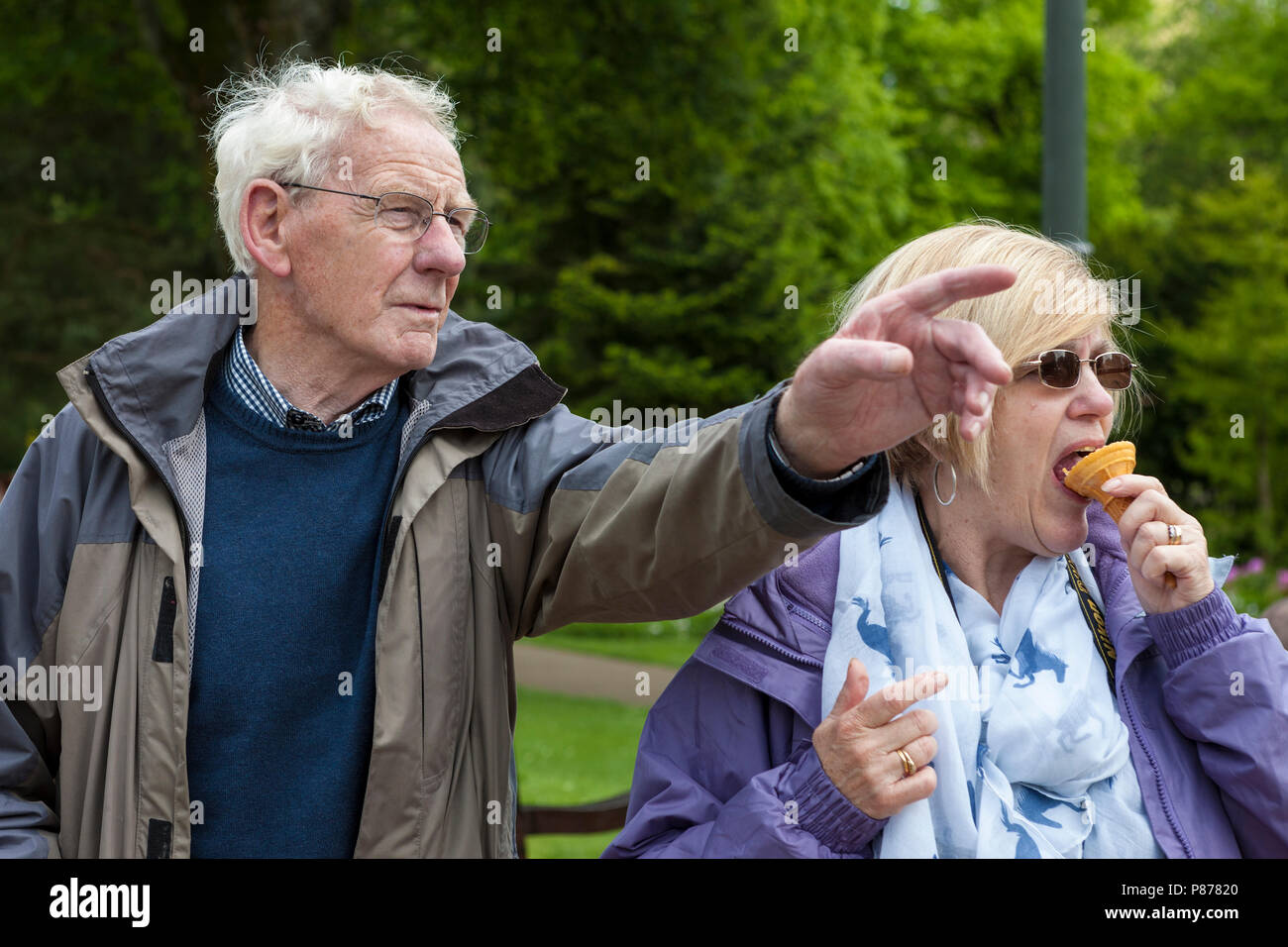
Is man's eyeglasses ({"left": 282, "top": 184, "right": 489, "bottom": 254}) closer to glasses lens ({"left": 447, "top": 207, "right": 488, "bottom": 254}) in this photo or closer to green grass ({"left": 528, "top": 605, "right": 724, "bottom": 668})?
glasses lens ({"left": 447, "top": 207, "right": 488, "bottom": 254})

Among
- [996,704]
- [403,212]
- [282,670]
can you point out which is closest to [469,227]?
[403,212]

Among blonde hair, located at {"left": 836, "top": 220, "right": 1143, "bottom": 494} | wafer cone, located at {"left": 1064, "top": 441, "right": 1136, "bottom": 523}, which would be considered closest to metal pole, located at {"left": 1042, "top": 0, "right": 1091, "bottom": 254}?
blonde hair, located at {"left": 836, "top": 220, "right": 1143, "bottom": 494}

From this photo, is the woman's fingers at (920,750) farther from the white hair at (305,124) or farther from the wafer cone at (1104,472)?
the white hair at (305,124)

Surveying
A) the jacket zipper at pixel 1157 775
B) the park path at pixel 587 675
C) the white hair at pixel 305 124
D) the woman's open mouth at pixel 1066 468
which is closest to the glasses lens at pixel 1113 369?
the woman's open mouth at pixel 1066 468

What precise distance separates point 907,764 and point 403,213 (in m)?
1.42

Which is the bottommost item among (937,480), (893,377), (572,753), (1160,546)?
(572,753)

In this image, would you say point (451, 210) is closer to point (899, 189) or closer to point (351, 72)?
point (351, 72)

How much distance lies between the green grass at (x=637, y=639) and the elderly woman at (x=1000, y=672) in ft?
34.0

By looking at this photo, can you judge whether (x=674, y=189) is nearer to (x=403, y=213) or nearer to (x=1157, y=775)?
(x=403, y=213)

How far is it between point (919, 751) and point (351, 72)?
178 centimetres

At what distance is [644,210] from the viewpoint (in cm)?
1828

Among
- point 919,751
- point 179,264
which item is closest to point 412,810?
point 919,751

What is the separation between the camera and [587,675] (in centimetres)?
1263

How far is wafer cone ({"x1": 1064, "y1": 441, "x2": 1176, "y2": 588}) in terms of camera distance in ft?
8.00
